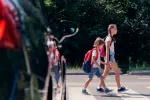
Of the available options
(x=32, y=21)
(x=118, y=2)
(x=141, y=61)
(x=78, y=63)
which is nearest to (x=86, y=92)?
(x=32, y=21)

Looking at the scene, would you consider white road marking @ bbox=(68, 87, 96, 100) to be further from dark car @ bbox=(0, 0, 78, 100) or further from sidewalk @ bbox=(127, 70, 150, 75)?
sidewalk @ bbox=(127, 70, 150, 75)

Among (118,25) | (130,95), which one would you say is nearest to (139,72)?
(130,95)

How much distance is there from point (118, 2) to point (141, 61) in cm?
436

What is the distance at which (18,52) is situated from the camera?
6.73 feet

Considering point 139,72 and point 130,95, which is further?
point 139,72

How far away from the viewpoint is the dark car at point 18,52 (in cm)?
200

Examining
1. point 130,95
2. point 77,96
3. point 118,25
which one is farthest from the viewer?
point 118,25

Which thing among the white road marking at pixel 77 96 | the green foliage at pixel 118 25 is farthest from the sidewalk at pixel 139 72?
the white road marking at pixel 77 96

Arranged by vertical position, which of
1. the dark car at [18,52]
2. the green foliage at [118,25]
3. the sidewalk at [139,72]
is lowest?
the dark car at [18,52]

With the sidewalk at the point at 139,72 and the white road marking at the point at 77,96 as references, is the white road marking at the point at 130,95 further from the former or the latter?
the sidewalk at the point at 139,72

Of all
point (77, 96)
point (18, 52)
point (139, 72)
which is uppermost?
point (139, 72)

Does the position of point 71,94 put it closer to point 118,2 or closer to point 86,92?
point 86,92

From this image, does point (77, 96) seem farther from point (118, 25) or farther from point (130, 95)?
point (118, 25)

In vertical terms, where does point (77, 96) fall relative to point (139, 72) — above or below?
below
